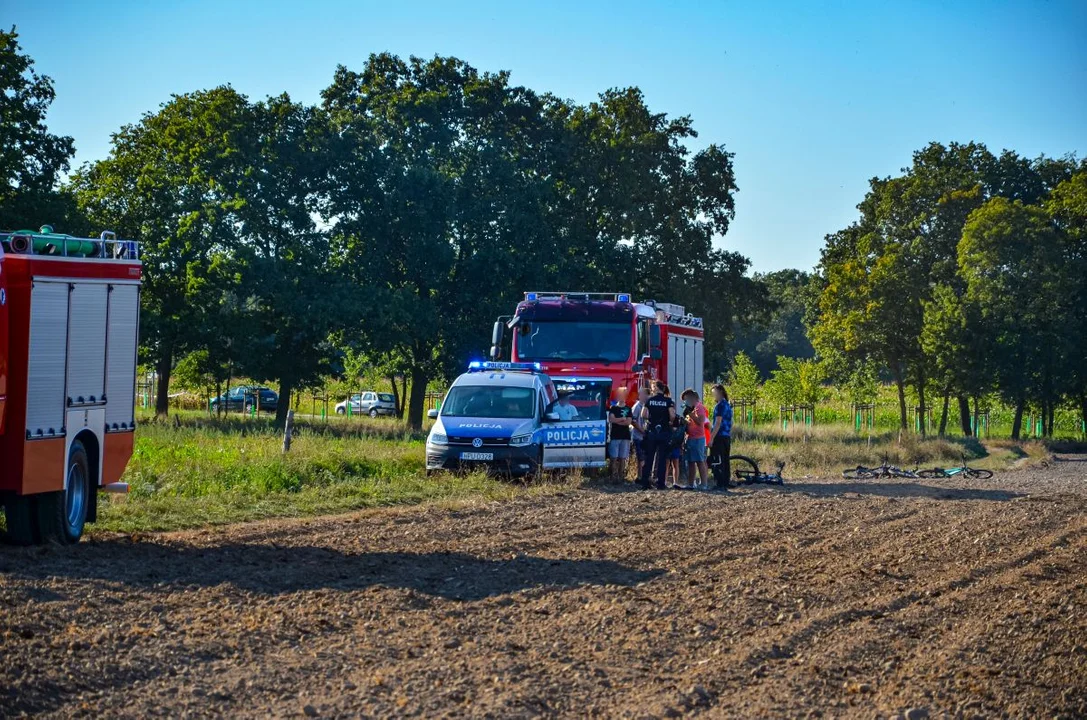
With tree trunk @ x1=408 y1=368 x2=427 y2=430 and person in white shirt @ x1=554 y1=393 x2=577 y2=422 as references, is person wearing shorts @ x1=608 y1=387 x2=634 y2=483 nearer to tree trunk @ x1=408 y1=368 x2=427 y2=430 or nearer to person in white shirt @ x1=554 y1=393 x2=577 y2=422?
person in white shirt @ x1=554 y1=393 x2=577 y2=422

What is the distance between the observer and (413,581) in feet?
36.1

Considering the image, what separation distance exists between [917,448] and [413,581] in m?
27.2

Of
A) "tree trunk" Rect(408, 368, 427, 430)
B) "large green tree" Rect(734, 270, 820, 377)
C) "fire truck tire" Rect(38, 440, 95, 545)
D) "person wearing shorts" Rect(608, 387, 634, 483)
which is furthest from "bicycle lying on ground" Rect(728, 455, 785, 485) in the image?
"large green tree" Rect(734, 270, 820, 377)

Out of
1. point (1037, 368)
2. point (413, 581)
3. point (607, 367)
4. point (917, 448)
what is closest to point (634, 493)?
point (607, 367)

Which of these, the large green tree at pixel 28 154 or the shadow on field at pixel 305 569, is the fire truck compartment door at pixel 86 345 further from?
the large green tree at pixel 28 154

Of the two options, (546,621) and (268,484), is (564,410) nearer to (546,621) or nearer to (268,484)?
(268,484)

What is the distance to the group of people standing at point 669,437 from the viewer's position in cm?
2166

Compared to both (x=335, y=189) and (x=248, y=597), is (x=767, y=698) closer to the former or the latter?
(x=248, y=597)

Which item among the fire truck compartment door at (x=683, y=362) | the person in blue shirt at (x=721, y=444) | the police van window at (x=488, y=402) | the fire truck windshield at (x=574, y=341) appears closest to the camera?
the police van window at (x=488, y=402)

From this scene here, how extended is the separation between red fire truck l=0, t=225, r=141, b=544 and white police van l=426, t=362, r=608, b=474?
25.4 ft

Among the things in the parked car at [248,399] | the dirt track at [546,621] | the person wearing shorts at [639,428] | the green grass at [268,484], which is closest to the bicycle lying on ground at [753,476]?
the person wearing shorts at [639,428]

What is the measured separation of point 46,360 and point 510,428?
9926 mm

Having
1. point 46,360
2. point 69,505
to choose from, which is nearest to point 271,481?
point 69,505

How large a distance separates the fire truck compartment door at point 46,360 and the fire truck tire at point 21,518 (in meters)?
0.70
